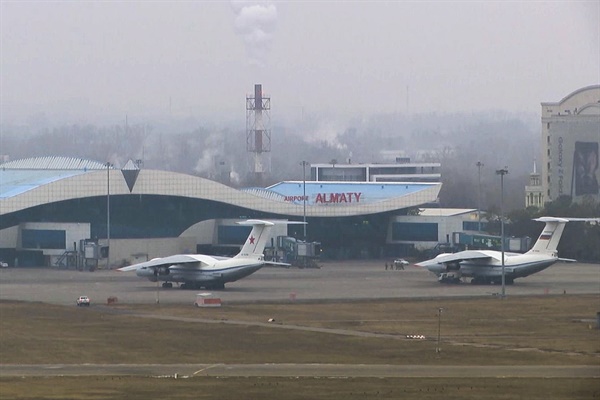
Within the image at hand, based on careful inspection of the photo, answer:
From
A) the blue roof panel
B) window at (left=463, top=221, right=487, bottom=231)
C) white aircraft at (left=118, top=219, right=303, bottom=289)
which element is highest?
the blue roof panel

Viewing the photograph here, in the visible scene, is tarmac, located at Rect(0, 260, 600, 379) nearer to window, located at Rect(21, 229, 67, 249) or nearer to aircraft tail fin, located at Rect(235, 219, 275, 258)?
aircraft tail fin, located at Rect(235, 219, 275, 258)

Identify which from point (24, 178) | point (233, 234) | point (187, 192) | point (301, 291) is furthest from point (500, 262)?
point (24, 178)

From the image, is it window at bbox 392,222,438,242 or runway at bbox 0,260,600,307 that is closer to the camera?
runway at bbox 0,260,600,307

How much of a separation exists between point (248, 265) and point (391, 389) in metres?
43.8

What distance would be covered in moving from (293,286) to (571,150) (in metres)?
71.3

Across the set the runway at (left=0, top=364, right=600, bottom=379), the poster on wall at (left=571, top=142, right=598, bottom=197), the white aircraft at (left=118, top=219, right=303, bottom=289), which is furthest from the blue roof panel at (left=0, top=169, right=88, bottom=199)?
the runway at (left=0, top=364, right=600, bottom=379)

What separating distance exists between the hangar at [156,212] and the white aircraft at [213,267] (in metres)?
26.5

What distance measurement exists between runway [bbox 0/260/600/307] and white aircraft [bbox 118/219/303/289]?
93 cm

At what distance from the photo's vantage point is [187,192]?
134500 mm

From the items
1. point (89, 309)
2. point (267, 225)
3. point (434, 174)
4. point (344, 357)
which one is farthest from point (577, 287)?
point (434, 174)

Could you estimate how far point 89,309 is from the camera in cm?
8138

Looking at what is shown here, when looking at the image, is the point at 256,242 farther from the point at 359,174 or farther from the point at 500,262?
the point at 359,174

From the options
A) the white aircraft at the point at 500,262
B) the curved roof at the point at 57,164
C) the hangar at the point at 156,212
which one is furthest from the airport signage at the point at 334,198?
the white aircraft at the point at 500,262

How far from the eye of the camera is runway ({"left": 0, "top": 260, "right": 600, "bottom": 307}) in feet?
294
